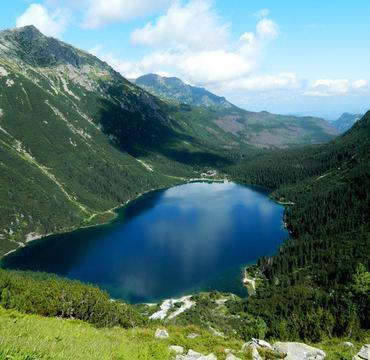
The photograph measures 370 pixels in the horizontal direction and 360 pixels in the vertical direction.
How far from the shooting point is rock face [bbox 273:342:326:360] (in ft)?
142

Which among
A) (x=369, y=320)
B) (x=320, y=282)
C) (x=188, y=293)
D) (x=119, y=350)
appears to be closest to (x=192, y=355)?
(x=119, y=350)

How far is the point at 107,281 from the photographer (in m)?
183

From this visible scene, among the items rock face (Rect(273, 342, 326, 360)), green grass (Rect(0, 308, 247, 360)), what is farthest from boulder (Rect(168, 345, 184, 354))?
rock face (Rect(273, 342, 326, 360))

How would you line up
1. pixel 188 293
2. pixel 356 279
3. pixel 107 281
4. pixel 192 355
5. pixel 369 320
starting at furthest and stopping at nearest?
pixel 107 281 → pixel 188 293 → pixel 356 279 → pixel 369 320 → pixel 192 355

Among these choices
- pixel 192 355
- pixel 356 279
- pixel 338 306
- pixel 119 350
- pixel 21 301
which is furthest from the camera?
pixel 356 279

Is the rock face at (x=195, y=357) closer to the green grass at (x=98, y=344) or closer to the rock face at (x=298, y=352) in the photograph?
the green grass at (x=98, y=344)

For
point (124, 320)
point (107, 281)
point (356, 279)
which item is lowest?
point (107, 281)

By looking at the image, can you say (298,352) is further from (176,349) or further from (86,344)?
(86,344)

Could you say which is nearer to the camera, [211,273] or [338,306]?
[338,306]

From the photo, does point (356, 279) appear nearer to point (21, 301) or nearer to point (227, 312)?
point (227, 312)

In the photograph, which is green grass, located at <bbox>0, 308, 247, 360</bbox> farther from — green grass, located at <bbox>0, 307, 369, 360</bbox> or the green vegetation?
the green vegetation

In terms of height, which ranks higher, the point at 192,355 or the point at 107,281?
the point at 192,355

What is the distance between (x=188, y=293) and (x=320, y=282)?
52.0 meters

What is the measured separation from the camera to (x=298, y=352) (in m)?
44.8
